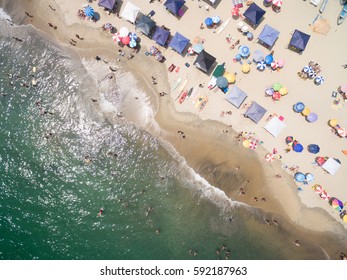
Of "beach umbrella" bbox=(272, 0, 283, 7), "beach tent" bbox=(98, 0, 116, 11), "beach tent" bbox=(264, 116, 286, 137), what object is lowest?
"beach tent" bbox=(264, 116, 286, 137)

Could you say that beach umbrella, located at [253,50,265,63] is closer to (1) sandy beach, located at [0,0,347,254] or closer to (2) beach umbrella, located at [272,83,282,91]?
(1) sandy beach, located at [0,0,347,254]

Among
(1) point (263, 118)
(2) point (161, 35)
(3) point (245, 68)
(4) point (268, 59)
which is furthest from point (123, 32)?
(1) point (263, 118)

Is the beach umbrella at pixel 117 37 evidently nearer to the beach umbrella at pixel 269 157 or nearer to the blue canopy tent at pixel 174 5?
the blue canopy tent at pixel 174 5

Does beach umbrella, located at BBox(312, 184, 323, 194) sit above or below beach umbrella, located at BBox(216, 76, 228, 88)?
below

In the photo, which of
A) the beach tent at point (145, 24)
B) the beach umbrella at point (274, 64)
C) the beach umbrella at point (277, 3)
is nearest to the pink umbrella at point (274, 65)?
the beach umbrella at point (274, 64)

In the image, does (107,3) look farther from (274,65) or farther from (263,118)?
(263,118)

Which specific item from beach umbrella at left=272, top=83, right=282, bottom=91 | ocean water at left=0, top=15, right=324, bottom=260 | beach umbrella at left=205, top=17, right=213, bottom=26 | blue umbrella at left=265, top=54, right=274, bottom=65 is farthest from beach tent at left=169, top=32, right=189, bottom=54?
beach umbrella at left=272, top=83, right=282, bottom=91

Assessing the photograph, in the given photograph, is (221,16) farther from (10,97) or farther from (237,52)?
(10,97)
